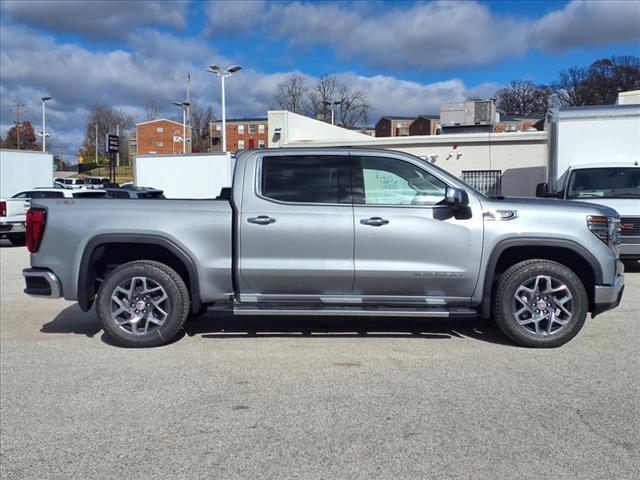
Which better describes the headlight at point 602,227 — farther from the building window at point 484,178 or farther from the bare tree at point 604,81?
the bare tree at point 604,81

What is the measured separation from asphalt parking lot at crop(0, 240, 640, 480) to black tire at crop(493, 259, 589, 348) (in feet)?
0.49

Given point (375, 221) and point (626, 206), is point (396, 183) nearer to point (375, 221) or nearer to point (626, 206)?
point (375, 221)

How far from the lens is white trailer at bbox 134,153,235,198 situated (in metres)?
25.4

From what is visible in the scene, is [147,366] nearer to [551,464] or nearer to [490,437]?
[490,437]

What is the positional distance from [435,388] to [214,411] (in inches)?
68.3

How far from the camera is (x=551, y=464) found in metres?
3.43

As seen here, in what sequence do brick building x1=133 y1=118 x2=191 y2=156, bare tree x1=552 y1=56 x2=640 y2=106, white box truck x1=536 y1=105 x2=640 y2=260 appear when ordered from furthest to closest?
brick building x1=133 y1=118 x2=191 y2=156, bare tree x1=552 y1=56 x2=640 y2=106, white box truck x1=536 y1=105 x2=640 y2=260

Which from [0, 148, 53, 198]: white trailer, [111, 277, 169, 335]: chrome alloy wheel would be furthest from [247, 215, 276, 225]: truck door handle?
[0, 148, 53, 198]: white trailer

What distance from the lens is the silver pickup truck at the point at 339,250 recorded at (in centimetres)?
557

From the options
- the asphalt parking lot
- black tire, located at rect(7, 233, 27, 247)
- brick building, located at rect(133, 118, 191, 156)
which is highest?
brick building, located at rect(133, 118, 191, 156)

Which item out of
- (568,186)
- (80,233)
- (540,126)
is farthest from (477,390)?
(540,126)

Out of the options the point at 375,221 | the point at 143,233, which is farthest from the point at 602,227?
the point at 143,233

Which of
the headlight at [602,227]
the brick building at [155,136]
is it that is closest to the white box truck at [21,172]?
the headlight at [602,227]

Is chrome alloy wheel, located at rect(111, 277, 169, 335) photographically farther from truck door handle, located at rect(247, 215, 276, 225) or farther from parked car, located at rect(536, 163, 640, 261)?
parked car, located at rect(536, 163, 640, 261)
